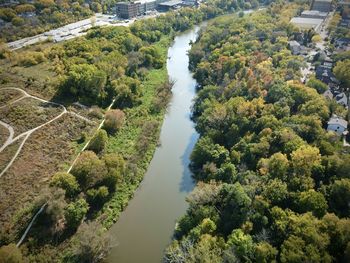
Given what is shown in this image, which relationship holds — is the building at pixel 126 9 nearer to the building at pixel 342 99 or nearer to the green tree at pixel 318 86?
the green tree at pixel 318 86

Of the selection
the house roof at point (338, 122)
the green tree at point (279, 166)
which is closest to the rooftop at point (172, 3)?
the house roof at point (338, 122)

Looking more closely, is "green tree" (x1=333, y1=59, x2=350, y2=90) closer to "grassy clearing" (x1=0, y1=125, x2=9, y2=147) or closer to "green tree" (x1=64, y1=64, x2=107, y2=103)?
"green tree" (x1=64, y1=64, x2=107, y2=103)

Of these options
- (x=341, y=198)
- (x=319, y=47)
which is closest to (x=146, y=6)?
(x=319, y=47)

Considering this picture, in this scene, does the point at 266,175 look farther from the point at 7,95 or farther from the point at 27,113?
the point at 7,95

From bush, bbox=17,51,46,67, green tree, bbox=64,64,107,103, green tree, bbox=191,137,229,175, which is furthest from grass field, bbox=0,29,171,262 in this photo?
green tree, bbox=191,137,229,175

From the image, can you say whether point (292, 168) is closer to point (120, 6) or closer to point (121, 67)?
point (121, 67)

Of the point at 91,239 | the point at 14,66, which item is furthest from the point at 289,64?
the point at 14,66
